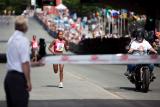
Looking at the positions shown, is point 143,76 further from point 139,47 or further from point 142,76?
point 139,47

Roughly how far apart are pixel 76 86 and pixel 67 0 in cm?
7815

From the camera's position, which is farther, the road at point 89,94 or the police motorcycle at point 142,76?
the police motorcycle at point 142,76

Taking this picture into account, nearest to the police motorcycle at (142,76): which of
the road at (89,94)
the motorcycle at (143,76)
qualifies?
the motorcycle at (143,76)

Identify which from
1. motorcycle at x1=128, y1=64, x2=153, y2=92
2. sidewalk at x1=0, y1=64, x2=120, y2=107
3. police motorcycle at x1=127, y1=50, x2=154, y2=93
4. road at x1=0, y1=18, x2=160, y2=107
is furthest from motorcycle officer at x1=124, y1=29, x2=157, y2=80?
sidewalk at x1=0, y1=64, x2=120, y2=107

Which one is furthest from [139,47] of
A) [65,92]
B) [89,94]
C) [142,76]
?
[65,92]

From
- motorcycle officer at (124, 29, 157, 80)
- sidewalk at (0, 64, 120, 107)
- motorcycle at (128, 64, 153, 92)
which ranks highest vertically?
motorcycle officer at (124, 29, 157, 80)

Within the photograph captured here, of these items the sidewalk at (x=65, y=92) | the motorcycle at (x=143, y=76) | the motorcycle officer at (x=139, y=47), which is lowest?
the sidewalk at (x=65, y=92)

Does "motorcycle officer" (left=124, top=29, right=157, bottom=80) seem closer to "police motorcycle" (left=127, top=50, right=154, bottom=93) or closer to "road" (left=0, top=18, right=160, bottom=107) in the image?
"police motorcycle" (left=127, top=50, right=154, bottom=93)

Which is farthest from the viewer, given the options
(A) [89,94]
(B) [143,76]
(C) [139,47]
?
(C) [139,47]

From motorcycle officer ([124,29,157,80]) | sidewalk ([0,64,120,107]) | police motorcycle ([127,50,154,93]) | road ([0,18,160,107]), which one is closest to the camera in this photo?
road ([0,18,160,107])

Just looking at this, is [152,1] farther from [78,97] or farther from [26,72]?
[26,72]

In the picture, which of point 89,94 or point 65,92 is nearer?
point 89,94

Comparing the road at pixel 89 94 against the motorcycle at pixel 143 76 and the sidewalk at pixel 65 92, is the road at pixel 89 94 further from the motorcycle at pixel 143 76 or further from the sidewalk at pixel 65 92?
the motorcycle at pixel 143 76

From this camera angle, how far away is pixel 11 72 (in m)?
8.88
